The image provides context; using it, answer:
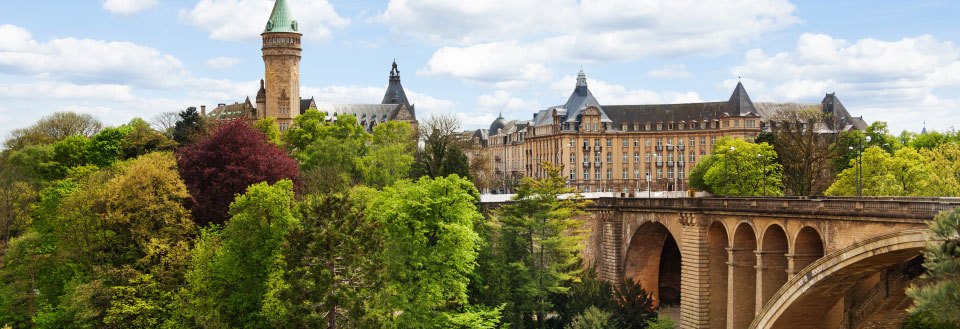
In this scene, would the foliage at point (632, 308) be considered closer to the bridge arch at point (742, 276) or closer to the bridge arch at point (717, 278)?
the bridge arch at point (717, 278)

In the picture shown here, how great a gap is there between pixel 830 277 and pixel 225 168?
3046 cm

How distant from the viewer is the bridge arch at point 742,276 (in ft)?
158

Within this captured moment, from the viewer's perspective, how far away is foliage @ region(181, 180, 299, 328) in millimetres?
44188

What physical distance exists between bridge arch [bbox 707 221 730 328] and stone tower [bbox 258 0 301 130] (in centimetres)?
6826

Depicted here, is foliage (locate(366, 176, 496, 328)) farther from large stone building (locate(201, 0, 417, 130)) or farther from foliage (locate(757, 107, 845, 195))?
large stone building (locate(201, 0, 417, 130))

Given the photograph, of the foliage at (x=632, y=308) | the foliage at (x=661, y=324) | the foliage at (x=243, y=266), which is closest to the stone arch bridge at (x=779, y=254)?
the foliage at (x=661, y=324)

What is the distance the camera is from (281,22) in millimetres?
110438

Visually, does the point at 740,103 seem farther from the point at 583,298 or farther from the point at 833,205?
the point at 833,205

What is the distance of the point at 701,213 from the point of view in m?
51.8

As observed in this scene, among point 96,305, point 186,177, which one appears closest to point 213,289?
point 96,305

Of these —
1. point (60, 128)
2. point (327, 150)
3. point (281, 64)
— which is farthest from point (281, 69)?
point (327, 150)

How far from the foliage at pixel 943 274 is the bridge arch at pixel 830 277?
16.7ft

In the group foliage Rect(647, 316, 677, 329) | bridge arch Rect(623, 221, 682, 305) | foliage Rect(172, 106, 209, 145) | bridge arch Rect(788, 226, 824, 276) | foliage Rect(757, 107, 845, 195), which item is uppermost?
foliage Rect(172, 106, 209, 145)

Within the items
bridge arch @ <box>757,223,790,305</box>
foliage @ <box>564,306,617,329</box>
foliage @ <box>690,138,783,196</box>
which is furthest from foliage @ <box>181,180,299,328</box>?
foliage @ <box>690,138,783,196</box>
